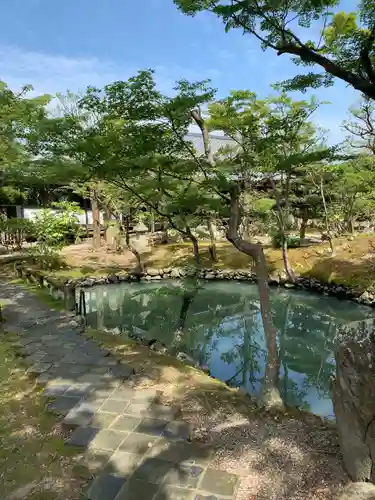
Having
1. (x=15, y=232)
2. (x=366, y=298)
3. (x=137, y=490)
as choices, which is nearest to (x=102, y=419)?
(x=137, y=490)

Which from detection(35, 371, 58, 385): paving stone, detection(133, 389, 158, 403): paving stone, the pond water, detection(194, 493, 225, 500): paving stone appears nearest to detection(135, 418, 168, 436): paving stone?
detection(133, 389, 158, 403): paving stone

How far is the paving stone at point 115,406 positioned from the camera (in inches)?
169

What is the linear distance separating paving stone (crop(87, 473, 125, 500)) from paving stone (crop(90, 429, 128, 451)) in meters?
0.38

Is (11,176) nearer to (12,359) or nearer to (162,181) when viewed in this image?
(162,181)

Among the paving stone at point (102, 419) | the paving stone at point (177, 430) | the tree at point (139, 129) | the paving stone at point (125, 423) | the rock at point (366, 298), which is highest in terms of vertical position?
the tree at point (139, 129)

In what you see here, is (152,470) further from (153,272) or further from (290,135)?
(153,272)

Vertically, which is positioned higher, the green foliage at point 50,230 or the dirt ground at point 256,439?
the green foliage at point 50,230

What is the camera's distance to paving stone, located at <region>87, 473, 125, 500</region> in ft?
9.90

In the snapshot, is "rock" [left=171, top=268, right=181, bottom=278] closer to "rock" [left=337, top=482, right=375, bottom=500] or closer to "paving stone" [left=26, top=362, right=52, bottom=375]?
"paving stone" [left=26, top=362, right=52, bottom=375]

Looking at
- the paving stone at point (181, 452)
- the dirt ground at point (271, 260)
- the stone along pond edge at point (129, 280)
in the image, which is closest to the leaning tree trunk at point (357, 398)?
the paving stone at point (181, 452)

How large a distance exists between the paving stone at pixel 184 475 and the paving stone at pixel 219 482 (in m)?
0.07

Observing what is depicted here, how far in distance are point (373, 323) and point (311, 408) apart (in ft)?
12.7

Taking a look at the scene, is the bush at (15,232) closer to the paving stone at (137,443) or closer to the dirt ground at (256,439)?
the dirt ground at (256,439)

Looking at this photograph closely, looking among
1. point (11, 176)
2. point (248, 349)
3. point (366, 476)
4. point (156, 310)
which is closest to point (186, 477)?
point (366, 476)
